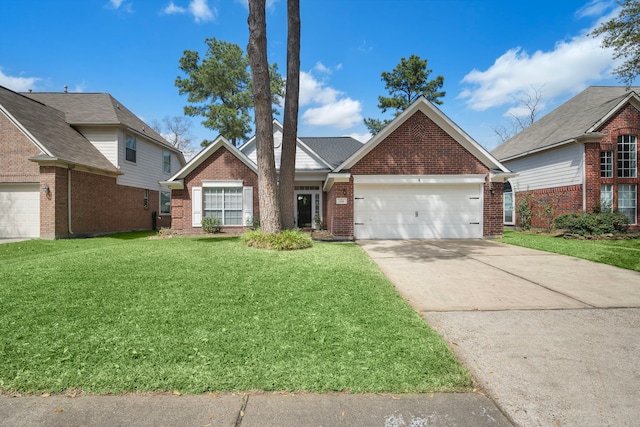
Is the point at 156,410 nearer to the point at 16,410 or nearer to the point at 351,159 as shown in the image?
the point at 16,410

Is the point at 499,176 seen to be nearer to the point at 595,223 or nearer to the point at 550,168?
the point at 595,223

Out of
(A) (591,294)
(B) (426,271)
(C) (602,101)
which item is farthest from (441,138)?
(C) (602,101)

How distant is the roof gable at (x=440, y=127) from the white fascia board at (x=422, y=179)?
2.21ft

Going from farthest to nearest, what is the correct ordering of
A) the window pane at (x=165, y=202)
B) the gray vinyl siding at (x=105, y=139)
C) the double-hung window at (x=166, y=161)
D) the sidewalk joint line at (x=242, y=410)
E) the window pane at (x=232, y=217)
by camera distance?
the double-hung window at (x=166, y=161)
the window pane at (x=165, y=202)
the gray vinyl siding at (x=105, y=139)
the window pane at (x=232, y=217)
the sidewalk joint line at (x=242, y=410)

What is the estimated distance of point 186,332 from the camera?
333 cm

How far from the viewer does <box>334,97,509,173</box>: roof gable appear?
38.7 ft

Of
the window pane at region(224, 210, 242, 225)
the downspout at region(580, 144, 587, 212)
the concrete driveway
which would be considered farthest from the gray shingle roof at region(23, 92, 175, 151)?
the downspout at region(580, 144, 587, 212)

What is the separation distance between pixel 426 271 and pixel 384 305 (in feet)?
8.74

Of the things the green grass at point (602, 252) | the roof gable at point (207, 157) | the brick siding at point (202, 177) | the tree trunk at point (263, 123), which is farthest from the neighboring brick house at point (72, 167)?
the green grass at point (602, 252)

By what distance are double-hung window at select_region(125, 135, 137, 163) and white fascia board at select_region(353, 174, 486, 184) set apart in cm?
1350

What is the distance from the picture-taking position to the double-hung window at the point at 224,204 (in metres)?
14.6

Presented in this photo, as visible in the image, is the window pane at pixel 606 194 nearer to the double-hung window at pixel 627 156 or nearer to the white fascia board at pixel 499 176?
the double-hung window at pixel 627 156

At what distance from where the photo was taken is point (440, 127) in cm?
1205

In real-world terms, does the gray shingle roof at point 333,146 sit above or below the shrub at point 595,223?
above
